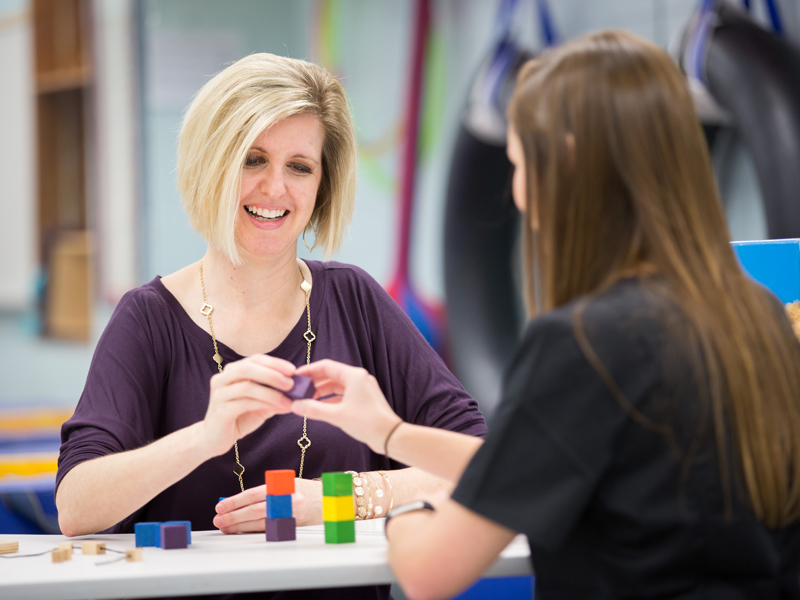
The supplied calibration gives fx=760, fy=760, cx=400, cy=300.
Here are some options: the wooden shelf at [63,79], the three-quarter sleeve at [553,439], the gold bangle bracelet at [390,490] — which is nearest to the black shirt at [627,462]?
the three-quarter sleeve at [553,439]

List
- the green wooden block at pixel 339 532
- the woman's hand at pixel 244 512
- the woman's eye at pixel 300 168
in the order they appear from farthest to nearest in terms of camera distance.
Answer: the woman's eye at pixel 300 168
the woman's hand at pixel 244 512
the green wooden block at pixel 339 532

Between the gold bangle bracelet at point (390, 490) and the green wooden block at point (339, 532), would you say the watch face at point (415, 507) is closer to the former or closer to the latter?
the green wooden block at point (339, 532)

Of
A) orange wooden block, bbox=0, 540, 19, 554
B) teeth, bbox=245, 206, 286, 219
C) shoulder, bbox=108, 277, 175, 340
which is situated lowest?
orange wooden block, bbox=0, 540, 19, 554

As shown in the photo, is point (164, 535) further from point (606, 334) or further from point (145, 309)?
point (606, 334)

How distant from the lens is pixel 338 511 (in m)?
1.18

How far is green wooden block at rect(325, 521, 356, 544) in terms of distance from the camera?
3.85ft

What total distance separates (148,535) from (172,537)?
0.21ft

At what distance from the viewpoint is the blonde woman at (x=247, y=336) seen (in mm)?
1369

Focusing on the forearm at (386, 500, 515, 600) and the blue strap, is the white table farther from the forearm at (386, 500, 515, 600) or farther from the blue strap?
the blue strap

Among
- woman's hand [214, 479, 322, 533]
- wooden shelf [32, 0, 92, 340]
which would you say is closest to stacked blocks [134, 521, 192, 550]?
woman's hand [214, 479, 322, 533]

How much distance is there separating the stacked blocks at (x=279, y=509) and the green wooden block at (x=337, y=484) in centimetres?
7

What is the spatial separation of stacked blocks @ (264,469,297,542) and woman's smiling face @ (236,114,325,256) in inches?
22.6

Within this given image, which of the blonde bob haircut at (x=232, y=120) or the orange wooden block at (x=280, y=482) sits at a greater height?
the blonde bob haircut at (x=232, y=120)

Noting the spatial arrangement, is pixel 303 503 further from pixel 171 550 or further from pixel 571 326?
pixel 571 326
